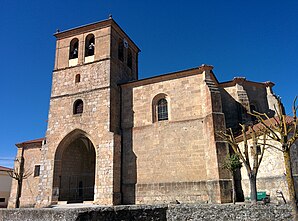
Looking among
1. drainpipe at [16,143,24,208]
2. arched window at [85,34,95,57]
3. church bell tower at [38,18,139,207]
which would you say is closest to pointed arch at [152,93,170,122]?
church bell tower at [38,18,139,207]

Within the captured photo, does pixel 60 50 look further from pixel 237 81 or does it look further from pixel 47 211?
pixel 47 211

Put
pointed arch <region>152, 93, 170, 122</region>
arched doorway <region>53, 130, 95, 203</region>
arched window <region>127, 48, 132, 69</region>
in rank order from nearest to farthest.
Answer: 1. pointed arch <region>152, 93, 170, 122</region>
2. arched doorway <region>53, 130, 95, 203</region>
3. arched window <region>127, 48, 132, 69</region>

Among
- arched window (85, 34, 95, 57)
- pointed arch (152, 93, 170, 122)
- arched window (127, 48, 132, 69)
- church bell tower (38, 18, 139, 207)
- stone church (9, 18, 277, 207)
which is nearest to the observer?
stone church (9, 18, 277, 207)

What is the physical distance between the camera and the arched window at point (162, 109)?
59.2 ft

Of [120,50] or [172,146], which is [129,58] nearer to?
[120,50]

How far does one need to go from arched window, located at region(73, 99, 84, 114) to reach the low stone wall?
12.6 m

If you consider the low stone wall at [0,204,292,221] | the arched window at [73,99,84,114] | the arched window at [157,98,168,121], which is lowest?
the low stone wall at [0,204,292,221]

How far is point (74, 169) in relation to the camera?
66.6ft

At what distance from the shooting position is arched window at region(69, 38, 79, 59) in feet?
71.4

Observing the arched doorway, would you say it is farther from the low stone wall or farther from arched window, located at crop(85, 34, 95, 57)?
the low stone wall

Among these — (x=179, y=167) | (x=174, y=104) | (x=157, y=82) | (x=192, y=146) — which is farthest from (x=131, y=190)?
(x=157, y=82)

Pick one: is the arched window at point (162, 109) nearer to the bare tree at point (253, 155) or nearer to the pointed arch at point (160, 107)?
the pointed arch at point (160, 107)

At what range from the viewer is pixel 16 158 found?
23.4 m

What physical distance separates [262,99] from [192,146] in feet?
27.2
